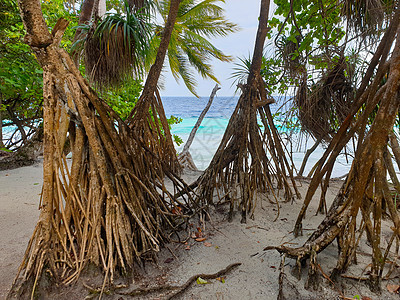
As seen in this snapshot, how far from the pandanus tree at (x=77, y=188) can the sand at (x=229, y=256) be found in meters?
0.19

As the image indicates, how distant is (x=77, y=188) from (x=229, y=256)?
4.51 ft

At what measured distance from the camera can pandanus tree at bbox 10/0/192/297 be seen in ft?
5.80

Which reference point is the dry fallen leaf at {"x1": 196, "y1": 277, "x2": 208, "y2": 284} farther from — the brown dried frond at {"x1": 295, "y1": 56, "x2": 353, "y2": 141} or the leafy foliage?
the brown dried frond at {"x1": 295, "y1": 56, "x2": 353, "y2": 141}

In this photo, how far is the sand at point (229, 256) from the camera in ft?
5.88

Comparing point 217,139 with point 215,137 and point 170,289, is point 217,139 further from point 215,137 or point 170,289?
point 170,289

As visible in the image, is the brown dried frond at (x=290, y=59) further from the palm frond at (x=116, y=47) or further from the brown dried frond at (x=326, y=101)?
the palm frond at (x=116, y=47)

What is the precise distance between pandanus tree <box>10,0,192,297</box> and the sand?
0.19m

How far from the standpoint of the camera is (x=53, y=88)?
73.4 inches

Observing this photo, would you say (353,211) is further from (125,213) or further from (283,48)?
(283,48)

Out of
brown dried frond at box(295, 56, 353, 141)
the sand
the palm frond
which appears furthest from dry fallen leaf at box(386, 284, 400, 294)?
the palm frond

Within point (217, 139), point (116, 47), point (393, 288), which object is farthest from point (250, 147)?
point (217, 139)

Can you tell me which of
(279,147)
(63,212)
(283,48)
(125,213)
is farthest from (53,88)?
(283,48)

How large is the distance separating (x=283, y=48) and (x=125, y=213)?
3.30m

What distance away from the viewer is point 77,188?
1.96 m
